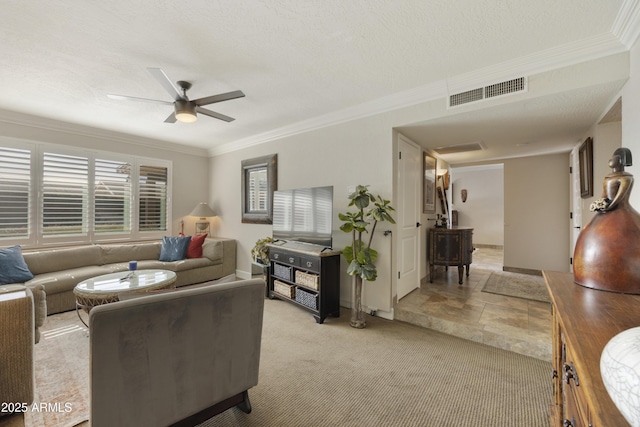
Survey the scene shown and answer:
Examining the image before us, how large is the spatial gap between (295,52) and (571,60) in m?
2.27

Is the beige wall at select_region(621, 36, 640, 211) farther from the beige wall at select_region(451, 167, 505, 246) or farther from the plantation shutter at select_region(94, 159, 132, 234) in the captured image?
the beige wall at select_region(451, 167, 505, 246)

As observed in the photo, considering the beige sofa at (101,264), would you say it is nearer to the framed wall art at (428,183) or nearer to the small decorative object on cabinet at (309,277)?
the small decorative object on cabinet at (309,277)

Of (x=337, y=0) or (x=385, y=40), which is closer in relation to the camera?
(x=337, y=0)

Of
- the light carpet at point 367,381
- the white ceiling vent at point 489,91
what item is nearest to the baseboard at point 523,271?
the light carpet at point 367,381

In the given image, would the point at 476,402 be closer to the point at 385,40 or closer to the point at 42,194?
the point at 385,40

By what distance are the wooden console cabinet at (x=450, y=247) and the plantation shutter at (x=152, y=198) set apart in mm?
4975

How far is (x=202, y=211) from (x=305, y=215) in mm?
2817

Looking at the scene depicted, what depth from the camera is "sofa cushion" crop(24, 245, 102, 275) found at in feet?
11.6

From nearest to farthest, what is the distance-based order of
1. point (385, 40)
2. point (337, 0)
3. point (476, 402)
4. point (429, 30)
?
1. point (337, 0)
2. point (476, 402)
3. point (429, 30)
4. point (385, 40)

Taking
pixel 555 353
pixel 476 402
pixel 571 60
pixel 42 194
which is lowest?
pixel 476 402

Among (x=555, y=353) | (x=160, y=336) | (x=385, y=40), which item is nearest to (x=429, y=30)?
(x=385, y=40)

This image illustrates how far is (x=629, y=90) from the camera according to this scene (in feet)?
6.66

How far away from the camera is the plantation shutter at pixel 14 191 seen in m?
3.73

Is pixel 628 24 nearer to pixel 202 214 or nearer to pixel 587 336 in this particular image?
pixel 587 336
